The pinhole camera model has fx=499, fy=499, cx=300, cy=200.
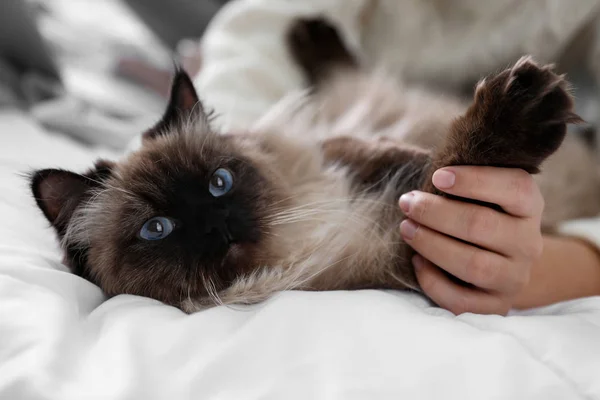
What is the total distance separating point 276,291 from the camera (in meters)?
0.90

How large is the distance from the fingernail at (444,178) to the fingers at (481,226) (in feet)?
0.12

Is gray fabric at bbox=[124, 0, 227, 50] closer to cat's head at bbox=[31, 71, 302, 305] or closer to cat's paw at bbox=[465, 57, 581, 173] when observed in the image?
cat's head at bbox=[31, 71, 302, 305]

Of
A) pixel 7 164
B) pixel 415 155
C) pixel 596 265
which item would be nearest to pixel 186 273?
pixel 415 155

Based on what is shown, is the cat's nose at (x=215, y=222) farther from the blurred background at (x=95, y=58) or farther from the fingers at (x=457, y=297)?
the blurred background at (x=95, y=58)

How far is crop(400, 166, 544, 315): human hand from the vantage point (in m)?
0.82

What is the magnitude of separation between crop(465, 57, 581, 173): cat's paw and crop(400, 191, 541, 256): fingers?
0.29ft

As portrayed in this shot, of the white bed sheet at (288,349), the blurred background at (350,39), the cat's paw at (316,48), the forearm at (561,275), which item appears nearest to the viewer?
the white bed sheet at (288,349)

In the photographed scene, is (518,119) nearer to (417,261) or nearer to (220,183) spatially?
(417,261)

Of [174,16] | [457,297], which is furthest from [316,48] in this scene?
[457,297]

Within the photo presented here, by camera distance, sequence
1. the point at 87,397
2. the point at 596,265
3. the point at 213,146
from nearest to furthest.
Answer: the point at 87,397, the point at 213,146, the point at 596,265

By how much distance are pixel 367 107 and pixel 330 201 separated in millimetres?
591

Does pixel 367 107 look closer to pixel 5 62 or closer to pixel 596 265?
pixel 596 265

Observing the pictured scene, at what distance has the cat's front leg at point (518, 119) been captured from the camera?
747mm

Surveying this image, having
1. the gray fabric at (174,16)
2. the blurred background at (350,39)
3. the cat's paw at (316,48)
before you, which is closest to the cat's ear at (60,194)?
the blurred background at (350,39)
